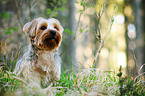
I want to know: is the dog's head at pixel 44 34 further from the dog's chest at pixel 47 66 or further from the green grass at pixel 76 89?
the green grass at pixel 76 89

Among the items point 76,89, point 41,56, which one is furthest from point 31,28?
point 76,89

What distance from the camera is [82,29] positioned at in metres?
5.91

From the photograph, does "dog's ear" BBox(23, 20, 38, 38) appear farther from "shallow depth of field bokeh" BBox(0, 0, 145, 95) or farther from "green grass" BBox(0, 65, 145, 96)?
"green grass" BBox(0, 65, 145, 96)

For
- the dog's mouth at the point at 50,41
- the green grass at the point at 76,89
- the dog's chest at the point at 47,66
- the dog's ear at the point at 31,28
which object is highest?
the dog's ear at the point at 31,28

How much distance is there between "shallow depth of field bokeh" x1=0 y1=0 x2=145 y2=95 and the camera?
4.34m

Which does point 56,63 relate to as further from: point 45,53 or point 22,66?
point 22,66

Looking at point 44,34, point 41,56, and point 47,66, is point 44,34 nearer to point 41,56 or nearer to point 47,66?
point 41,56

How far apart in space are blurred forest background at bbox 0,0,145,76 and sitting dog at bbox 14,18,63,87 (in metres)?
0.62

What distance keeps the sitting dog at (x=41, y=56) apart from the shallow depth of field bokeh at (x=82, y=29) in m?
0.60

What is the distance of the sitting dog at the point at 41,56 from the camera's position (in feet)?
11.2

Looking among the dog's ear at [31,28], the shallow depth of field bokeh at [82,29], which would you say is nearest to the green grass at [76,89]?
the shallow depth of field bokeh at [82,29]

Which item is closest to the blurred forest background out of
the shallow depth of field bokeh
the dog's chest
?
the shallow depth of field bokeh

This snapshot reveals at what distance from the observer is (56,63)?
3.74m

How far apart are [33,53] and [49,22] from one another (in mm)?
829
